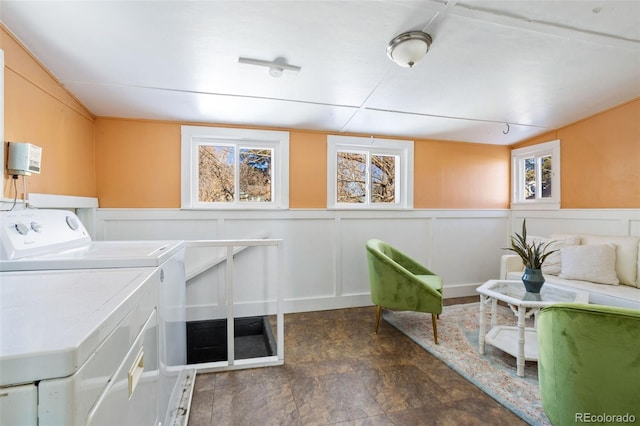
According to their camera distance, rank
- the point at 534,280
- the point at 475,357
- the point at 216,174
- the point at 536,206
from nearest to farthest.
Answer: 1. the point at 534,280
2. the point at 475,357
3. the point at 216,174
4. the point at 536,206

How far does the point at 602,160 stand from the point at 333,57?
3.05 meters

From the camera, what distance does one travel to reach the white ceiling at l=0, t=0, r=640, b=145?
1.38 metres

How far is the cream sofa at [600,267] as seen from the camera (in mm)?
2246

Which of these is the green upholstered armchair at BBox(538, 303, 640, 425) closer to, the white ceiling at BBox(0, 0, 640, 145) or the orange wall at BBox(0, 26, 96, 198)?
the white ceiling at BBox(0, 0, 640, 145)

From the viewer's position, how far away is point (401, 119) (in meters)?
2.81

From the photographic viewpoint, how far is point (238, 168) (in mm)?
3004

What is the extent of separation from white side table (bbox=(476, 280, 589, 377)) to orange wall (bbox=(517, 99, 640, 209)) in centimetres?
141

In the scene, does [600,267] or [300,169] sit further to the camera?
[300,169]

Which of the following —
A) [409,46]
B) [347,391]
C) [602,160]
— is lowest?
[347,391]

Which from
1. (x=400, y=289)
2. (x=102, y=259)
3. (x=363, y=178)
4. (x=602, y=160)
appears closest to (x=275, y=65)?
(x=102, y=259)

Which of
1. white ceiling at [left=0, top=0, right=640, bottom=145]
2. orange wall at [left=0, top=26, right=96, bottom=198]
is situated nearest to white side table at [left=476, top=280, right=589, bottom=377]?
white ceiling at [left=0, top=0, right=640, bottom=145]

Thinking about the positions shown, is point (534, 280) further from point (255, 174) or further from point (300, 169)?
point (255, 174)

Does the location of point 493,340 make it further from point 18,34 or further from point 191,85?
point 18,34

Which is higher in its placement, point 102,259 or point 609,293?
point 102,259
